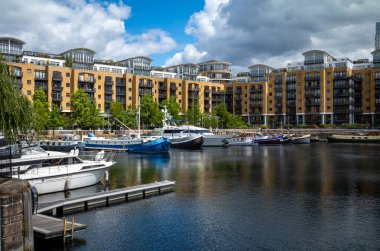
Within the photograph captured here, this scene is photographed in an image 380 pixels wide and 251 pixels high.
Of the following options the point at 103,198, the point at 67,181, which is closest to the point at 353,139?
the point at 67,181

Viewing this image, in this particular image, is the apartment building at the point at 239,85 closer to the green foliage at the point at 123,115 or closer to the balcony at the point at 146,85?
the balcony at the point at 146,85

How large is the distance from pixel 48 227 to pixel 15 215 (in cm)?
420

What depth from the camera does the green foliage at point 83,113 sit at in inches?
3681

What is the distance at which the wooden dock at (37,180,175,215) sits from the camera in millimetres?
22859

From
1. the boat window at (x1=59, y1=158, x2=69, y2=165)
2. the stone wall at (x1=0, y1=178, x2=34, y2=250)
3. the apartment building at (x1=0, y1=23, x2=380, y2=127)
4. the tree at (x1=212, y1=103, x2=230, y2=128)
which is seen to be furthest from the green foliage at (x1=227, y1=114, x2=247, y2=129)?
the stone wall at (x1=0, y1=178, x2=34, y2=250)

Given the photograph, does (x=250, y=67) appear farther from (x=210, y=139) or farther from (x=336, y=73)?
(x=210, y=139)

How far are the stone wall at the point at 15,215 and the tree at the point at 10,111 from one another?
692cm

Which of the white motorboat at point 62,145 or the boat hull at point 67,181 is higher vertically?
the white motorboat at point 62,145

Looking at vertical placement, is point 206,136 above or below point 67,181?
above

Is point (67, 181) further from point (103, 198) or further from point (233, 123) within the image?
point (233, 123)

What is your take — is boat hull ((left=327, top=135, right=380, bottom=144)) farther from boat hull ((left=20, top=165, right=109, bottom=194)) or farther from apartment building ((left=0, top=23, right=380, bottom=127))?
boat hull ((left=20, top=165, right=109, bottom=194))

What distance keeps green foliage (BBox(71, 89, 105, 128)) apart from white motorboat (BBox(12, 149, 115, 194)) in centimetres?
6306

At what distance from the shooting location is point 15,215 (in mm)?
14227

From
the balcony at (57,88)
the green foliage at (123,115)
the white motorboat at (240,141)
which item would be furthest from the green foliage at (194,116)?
the balcony at (57,88)
